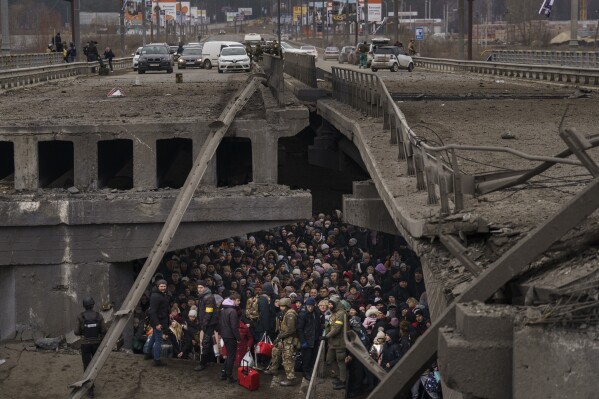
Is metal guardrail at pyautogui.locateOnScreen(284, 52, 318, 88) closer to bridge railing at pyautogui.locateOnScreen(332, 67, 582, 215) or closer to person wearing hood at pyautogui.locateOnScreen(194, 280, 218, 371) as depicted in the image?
bridge railing at pyautogui.locateOnScreen(332, 67, 582, 215)

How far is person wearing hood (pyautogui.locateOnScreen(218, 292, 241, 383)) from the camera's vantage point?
16.9 m

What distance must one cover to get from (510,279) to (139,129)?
17.2 m

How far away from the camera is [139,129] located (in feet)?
76.4

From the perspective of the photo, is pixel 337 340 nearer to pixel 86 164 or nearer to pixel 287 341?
pixel 287 341

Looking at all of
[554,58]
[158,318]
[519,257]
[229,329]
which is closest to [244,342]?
[229,329]

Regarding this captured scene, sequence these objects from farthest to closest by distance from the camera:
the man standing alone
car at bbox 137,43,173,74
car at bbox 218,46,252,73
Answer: car at bbox 137,43,173,74 < car at bbox 218,46,252,73 < the man standing alone

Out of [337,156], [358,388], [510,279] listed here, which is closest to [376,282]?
[358,388]

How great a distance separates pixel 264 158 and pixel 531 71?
27.2 m

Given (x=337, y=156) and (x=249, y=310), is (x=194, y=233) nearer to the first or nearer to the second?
(x=249, y=310)

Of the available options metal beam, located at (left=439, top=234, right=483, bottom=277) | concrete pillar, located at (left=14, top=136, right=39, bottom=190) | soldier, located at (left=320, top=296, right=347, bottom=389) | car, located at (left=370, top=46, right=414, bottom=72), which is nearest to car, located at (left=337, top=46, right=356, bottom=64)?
car, located at (left=370, top=46, right=414, bottom=72)

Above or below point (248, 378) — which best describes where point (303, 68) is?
above

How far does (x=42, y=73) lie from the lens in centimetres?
5053

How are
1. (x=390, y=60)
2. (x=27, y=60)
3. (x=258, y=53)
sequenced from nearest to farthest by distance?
(x=27, y=60)
(x=258, y=53)
(x=390, y=60)

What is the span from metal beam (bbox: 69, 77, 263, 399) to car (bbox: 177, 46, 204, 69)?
47988mm
